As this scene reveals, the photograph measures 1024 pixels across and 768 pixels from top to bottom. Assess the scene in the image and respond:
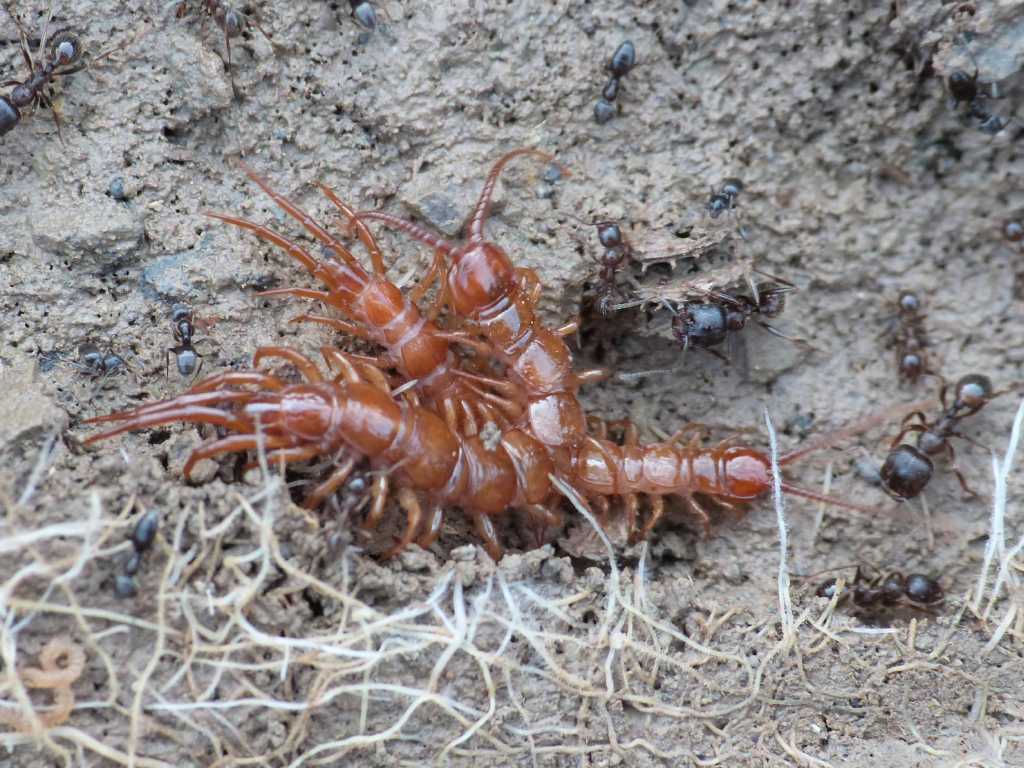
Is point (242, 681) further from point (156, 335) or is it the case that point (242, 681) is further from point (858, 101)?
point (858, 101)

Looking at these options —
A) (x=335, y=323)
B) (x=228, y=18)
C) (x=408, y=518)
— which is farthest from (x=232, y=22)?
(x=408, y=518)

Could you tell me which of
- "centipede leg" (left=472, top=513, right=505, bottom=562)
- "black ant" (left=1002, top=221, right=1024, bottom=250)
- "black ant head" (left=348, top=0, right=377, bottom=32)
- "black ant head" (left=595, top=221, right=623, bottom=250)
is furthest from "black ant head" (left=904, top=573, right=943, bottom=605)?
"black ant head" (left=348, top=0, right=377, bottom=32)

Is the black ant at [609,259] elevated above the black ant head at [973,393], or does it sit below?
above

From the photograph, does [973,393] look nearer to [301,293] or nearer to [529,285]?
[529,285]

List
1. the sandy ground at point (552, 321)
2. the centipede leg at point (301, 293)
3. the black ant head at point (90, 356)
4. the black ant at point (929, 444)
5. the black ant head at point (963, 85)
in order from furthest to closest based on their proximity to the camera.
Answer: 1. the black ant at point (929, 444)
2. the black ant head at point (963, 85)
3. the centipede leg at point (301, 293)
4. the black ant head at point (90, 356)
5. the sandy ground at point (552, 321)

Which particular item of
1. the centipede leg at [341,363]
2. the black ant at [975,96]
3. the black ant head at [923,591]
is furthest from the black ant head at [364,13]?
the black ant head at [923,591]

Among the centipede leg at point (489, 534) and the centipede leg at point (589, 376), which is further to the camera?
the centipede leg at point (589, 376)

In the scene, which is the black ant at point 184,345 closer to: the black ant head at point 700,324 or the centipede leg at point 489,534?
the centipede leg at point 489,534

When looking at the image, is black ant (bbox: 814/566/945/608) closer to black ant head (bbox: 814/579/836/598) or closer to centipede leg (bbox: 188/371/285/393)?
black ant head (bbox: 814/579/836/598)
